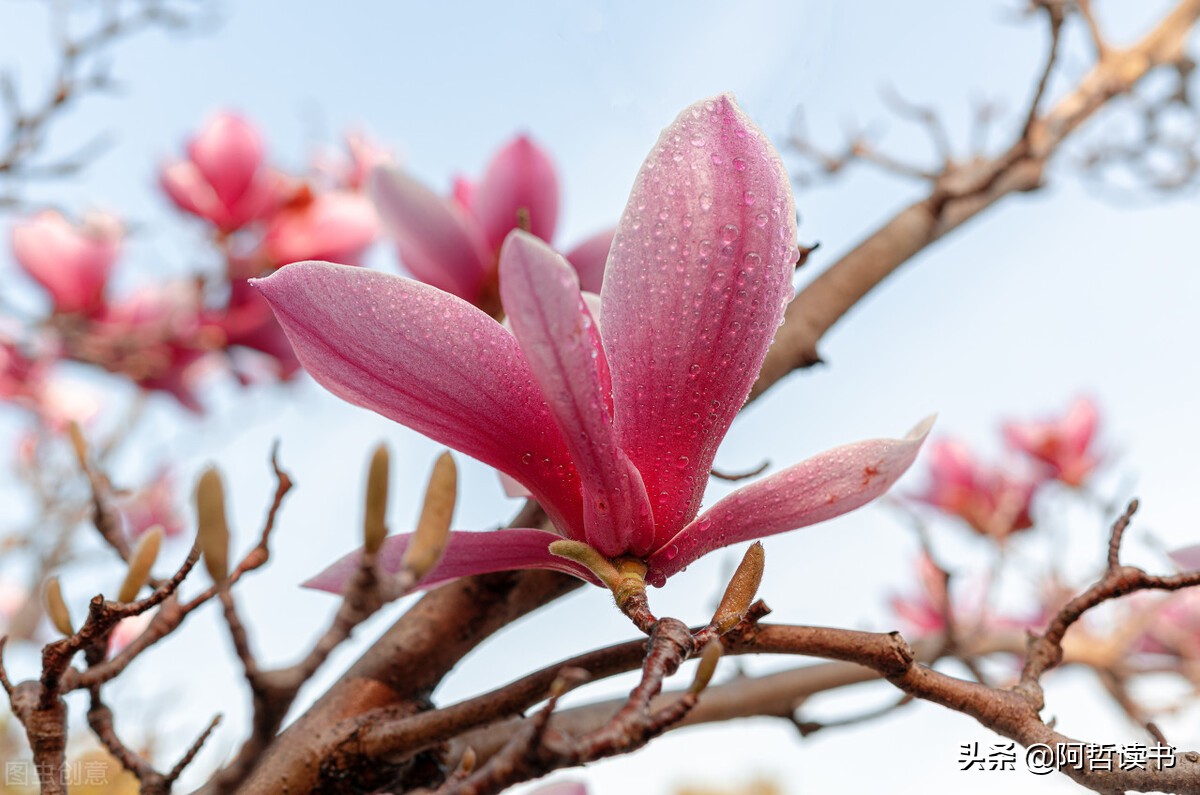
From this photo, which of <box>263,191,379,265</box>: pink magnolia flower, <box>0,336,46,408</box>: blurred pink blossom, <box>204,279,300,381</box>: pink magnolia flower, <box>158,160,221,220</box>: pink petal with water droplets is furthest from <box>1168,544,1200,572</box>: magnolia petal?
<box>0,336,46,408</box>: blurred pink blossom

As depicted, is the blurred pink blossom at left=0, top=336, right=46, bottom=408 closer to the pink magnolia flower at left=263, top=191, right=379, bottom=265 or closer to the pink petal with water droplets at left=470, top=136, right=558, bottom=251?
the pink magnolia flower at left=263, top=191, right=379, bottom=265

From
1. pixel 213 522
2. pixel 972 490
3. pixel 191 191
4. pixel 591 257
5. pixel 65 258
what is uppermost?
pixel 191 191

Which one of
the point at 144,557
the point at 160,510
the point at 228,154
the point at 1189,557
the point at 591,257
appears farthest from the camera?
the point at 160,510

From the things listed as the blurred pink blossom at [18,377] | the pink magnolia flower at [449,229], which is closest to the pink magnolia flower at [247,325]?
A: the blurred pink blossom at [18,377]

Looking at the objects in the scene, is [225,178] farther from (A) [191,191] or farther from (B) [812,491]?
(B) [812,491]

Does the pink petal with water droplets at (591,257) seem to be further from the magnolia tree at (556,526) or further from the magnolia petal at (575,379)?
the magnolia petal at (575,379)

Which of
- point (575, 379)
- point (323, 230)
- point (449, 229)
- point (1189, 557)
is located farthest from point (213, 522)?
point (323, 230)
